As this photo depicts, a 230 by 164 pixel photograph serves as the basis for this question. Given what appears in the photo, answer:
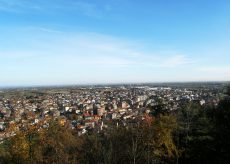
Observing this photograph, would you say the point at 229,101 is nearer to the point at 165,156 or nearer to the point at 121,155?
the point at 165,156

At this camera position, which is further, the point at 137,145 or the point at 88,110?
the point at 88,110

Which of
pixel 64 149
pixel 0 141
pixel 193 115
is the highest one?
pixel 193 115

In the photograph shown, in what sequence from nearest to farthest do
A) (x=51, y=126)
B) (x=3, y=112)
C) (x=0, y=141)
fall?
(x=51, y=126) < (x=0, y=141) < (x=3, y=112)

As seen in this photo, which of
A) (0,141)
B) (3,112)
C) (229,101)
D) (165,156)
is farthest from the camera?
(3,112)

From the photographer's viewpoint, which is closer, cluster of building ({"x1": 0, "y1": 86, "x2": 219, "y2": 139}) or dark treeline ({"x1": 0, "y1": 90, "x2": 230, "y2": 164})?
dark treeline ({"x1": 0, "y1": 90, "x2": 230, "y2": 164})

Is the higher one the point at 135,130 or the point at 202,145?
the point at 135,130

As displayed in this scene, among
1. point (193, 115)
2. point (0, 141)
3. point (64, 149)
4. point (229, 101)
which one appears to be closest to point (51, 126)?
point (64, 149)

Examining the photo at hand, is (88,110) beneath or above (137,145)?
beneath

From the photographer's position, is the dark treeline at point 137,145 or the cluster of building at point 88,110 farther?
the cluster of building at point 88,110
